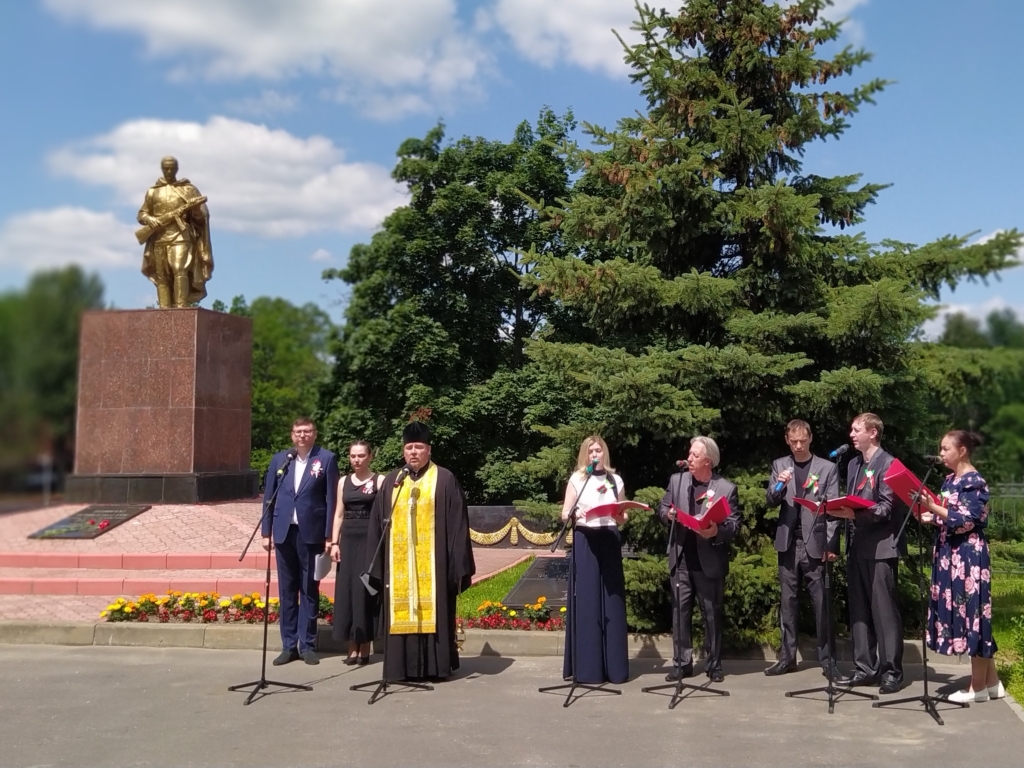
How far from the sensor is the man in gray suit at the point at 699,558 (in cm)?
704

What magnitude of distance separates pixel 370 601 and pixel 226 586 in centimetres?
409

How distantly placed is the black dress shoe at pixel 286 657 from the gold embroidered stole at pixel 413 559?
122 cm

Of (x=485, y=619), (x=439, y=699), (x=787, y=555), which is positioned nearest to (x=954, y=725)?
(x=787, y=555)

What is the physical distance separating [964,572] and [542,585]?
18.3 feet

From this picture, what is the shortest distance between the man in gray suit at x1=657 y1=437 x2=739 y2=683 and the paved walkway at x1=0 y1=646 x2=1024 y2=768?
1.02ft

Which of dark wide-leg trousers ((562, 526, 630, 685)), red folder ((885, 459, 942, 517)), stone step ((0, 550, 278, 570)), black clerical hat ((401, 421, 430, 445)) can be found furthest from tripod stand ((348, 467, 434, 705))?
stone step ((0, 550, 278, 570))

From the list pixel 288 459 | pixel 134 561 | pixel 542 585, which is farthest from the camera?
pixel 134 561

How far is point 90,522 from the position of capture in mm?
14242

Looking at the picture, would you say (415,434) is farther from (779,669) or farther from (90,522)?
(90,522)

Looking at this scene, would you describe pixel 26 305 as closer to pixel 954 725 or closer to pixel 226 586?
pixel 226 586

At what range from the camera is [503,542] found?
656 inches

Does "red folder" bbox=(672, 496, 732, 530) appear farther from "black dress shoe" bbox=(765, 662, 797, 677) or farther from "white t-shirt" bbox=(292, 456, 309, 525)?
"white t-shirt" bbox=(292, 456, 309, 525)

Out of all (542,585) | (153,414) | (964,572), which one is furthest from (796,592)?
(153,414)

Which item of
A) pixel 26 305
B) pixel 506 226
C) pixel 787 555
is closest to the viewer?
pixel 26 305
